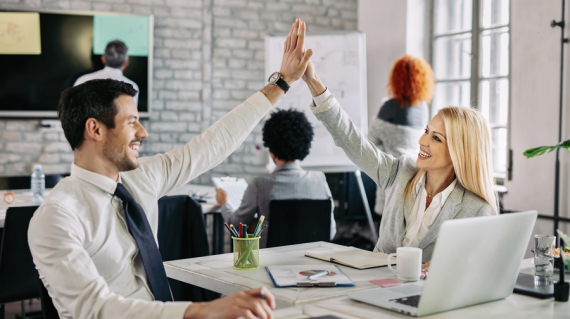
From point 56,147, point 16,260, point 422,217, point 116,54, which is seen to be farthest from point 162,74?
point 422,217

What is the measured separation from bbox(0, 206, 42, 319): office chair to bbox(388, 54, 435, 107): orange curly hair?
98.8 inches

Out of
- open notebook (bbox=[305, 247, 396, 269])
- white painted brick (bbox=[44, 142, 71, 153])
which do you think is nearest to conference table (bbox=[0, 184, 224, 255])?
white painted brick (bbox=[44, 142, 71, 153])

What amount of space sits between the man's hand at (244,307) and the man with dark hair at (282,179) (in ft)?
5.09

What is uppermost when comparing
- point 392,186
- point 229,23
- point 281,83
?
point 229,23

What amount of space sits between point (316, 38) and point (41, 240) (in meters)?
3.53

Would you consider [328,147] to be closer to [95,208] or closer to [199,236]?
[199,236]

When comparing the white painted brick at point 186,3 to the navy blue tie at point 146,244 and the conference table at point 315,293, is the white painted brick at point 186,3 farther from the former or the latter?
the navy blue tie at point 146,244

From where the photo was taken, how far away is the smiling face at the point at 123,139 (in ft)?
4.83

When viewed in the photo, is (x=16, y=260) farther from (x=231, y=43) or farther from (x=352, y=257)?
(x=231, y=43)

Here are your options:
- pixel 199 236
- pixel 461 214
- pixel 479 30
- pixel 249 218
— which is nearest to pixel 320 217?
pixel 249 218

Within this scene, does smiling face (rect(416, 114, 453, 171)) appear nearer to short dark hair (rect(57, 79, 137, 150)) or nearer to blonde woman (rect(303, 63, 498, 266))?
blonde woman (rect(303, 63, 498, 266))

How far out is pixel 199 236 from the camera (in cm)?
247

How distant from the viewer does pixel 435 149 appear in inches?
77.9

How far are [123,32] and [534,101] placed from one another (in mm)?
3028
